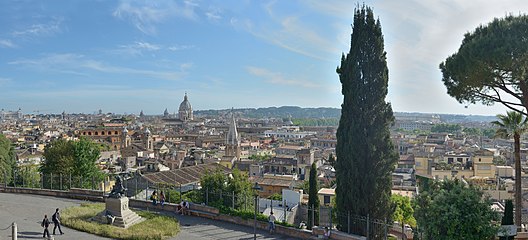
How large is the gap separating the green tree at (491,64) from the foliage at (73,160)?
20410 millimetres

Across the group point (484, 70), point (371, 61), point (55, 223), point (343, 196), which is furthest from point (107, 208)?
point (484, 70)

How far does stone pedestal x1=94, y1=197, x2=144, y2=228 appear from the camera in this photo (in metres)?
15.6

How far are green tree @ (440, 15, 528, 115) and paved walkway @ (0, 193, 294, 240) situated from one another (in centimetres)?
765

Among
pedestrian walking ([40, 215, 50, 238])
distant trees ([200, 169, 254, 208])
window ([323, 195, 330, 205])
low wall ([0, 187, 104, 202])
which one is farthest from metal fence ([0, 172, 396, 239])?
pedestrian walking ([40, 215, 50, 238])

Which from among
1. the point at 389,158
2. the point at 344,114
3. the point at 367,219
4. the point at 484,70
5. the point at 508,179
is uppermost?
the point at 484,70

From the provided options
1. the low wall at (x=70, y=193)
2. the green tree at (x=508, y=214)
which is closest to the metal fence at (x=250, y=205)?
the low wall at (x=70, y=193)

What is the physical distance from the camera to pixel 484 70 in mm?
12500

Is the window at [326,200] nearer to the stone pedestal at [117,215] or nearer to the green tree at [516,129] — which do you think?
the green tree at [516,129]

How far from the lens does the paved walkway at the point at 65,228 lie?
14.3 meters

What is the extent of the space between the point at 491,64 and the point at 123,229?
1254 centimetres

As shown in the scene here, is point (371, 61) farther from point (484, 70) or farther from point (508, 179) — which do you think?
point (508, 179)

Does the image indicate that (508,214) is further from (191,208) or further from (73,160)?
(73,160)

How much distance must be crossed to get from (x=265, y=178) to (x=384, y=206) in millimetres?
25355

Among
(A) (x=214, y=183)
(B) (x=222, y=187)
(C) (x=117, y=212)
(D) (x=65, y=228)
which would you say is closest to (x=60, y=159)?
(A) (x=214, y=183)
